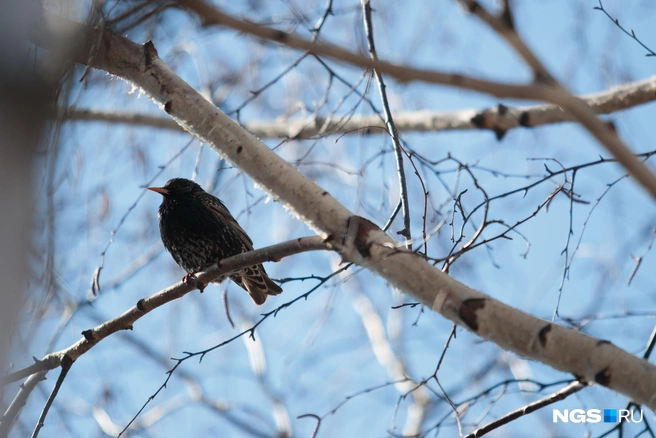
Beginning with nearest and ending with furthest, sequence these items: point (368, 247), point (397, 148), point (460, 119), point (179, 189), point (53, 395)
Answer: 1. point (368, 247)
2. point (53, 395)
3. point (397, 148)
4. point (460, 119)
5. point (179, 189)

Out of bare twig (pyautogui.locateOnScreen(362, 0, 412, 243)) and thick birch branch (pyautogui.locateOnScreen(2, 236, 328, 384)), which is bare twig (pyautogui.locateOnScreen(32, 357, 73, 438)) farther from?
bare twig (pyautogui.locateOnScreen(362, 0, 412, 243))

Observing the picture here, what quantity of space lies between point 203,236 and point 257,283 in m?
0.47

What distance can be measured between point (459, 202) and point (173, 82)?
113 centimetres

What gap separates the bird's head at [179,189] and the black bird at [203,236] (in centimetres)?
1

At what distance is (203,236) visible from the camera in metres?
4.33

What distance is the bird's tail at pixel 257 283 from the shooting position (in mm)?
4125

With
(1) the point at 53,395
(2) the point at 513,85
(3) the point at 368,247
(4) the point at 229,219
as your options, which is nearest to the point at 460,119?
(4) the point at 229,219

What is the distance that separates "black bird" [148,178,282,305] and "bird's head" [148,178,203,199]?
1 centimetres

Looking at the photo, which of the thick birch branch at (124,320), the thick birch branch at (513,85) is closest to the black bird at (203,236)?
the thick birch branch at (124,320)

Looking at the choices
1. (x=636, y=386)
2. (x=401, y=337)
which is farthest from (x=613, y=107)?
(x=401, y=337)

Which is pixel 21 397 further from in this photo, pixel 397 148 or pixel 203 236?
pixel 203 236

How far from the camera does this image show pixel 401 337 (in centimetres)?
720

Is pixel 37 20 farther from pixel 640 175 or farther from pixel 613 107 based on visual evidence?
pixel 613 107

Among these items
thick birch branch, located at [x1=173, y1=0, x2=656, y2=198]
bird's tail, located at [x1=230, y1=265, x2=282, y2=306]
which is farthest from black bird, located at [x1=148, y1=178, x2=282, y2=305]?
thick birch branch, located at [x1=173, y1=0, x2=656, y2=198]
